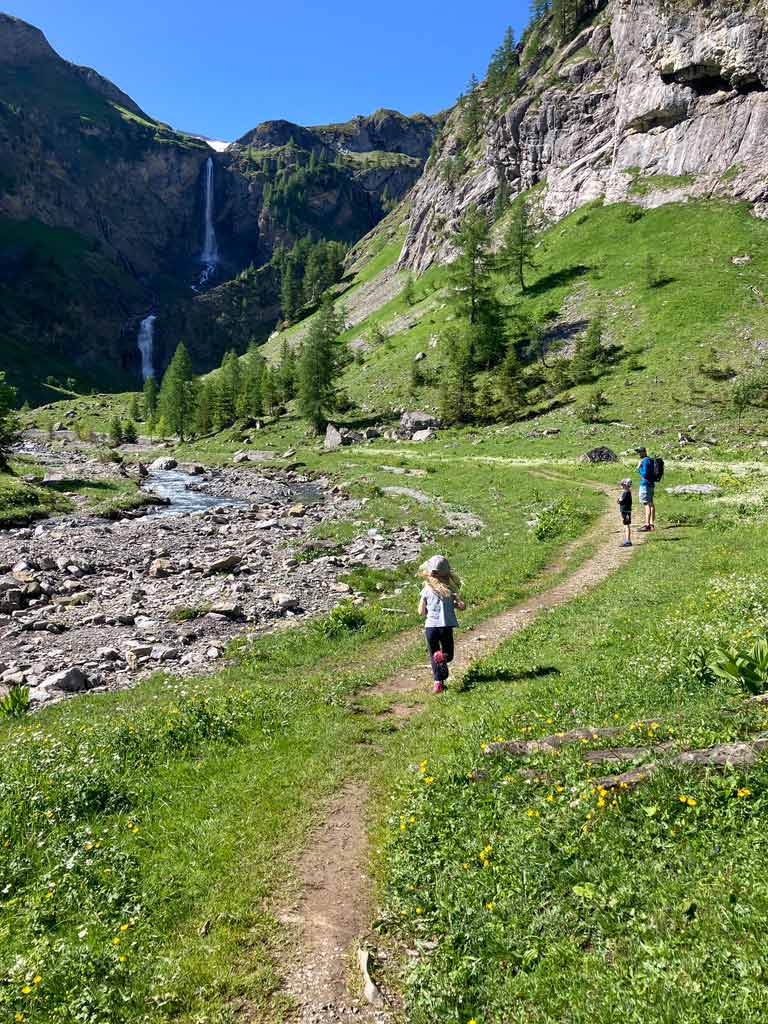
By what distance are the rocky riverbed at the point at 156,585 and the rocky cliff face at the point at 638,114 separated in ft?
282

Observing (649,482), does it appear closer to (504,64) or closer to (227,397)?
(227,397)

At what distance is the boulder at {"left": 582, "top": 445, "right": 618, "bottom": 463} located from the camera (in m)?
43.5

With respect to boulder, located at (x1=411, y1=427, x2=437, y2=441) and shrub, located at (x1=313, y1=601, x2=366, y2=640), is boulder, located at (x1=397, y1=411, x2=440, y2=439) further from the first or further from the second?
shrub, located at (x1=313, y1=601, x2=366, y2=640)

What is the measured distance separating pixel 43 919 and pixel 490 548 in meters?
21.1

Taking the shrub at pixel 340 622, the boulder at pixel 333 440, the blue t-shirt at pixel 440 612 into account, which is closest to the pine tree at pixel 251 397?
the boulder at pixel 333 440

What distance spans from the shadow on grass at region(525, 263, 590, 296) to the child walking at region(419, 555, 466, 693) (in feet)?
283

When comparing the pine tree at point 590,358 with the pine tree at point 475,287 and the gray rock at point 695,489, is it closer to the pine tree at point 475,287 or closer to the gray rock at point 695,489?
the pine tree at point 475,287

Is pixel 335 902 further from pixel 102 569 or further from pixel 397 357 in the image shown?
pixel 397 357

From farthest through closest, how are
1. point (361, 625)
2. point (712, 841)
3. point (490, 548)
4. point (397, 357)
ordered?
point (397, 357), point (490, 548), point (361, 625), point (712, 841)

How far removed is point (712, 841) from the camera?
19.4ft

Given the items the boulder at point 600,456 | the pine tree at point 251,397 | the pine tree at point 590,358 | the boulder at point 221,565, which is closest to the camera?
the boulder at point 221,565

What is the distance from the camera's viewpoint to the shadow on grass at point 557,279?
86331mm

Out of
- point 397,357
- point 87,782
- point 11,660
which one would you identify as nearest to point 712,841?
point 87,782

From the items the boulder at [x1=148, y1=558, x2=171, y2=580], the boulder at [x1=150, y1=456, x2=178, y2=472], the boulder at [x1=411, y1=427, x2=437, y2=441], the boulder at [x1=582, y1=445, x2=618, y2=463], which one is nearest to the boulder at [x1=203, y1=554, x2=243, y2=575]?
the boulder at [x1=148, y1=558, x2=171, y2=580]
